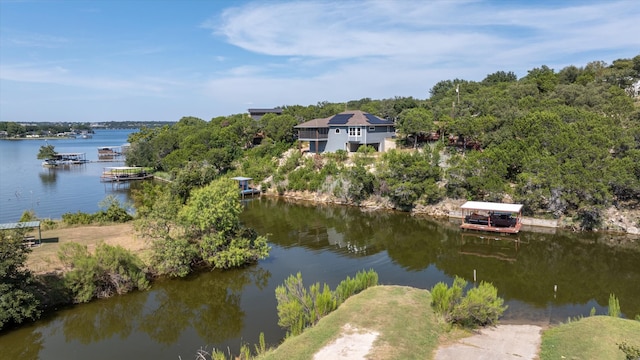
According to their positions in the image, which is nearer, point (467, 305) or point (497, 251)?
point (467, 305)

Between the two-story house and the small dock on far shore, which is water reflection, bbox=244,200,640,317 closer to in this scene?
the two-story house

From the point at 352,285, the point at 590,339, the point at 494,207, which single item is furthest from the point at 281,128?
the point at 590,339

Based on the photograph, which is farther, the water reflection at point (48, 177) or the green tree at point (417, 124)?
the water reflection at point (48, 177)

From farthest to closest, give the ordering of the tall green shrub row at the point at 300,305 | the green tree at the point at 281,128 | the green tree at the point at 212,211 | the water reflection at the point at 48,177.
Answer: the green tree at the point at 281,128, the water reflection at the point at 48,177, the green tree at the point at 212,211, the tall green shrub row at the point at 300,305

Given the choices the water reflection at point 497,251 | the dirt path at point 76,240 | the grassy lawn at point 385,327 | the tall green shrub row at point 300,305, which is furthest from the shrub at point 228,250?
the grassy lawn at point 385,327

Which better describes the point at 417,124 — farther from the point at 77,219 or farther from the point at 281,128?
the point at 77,219

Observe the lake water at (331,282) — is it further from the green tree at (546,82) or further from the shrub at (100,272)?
the green tree at (546,82)

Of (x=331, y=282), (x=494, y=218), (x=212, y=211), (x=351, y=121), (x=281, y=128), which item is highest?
(x=351, y=121)
